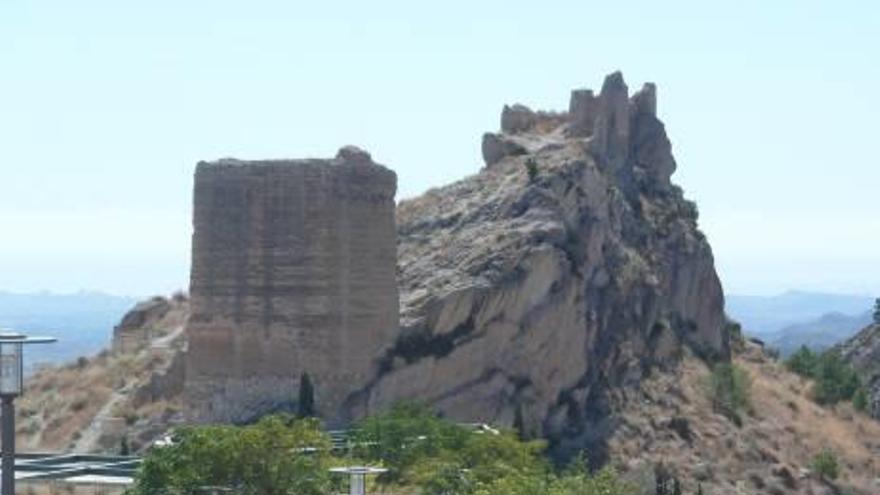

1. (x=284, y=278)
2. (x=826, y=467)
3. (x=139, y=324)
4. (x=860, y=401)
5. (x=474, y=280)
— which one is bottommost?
(x=826, y=467)

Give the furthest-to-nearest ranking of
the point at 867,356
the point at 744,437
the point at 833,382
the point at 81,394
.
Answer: the point at 867,356, the point at 833,382, the point at 744,437, the point at 81,394

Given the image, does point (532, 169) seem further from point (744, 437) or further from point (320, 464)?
point (320, 464)

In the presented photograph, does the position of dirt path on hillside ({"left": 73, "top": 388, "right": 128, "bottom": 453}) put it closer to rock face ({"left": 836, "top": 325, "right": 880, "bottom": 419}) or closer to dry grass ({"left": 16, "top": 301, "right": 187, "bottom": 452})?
dry grass ({"left": 16, "top": 301, "right": 187, "bottom": 452})

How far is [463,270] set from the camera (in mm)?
66062

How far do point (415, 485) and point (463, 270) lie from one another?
73.2 feet

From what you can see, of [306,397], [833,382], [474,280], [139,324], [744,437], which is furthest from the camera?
[833,382]

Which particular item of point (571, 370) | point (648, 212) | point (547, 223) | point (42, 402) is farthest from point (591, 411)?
point (42, 402)

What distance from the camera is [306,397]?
59625 millimetres

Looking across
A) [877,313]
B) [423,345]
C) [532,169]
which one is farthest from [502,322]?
[877,313]

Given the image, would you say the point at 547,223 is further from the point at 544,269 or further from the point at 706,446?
the point at 706,446

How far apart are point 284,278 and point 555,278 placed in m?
10.1

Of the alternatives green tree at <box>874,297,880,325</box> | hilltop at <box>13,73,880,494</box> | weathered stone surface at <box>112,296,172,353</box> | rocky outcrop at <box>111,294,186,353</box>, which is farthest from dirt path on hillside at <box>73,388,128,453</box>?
green tree at <box>874,297,880,325</box>

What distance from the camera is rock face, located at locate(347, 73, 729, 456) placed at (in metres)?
64.1

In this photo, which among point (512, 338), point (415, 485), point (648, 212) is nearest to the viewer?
point (415, 485)
